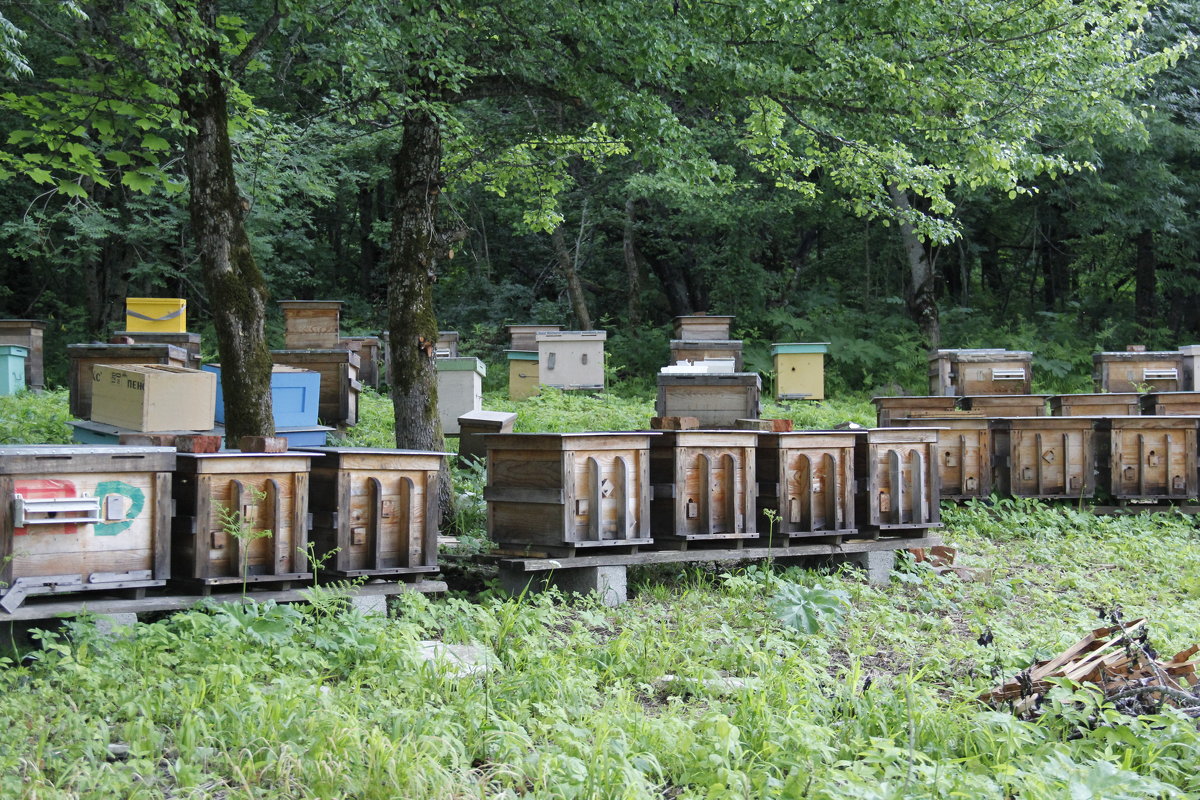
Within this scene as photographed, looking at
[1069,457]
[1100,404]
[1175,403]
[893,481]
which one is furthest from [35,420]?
[1175,403]

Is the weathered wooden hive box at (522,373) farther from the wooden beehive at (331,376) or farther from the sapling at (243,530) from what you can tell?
the sapling at (243,530)

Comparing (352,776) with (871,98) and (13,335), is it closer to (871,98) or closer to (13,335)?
(871,98)

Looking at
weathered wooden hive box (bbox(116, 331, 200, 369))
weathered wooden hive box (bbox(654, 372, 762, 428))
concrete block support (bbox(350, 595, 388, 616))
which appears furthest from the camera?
weathered wooden hive box (bbox(116, 331, 200, 369))

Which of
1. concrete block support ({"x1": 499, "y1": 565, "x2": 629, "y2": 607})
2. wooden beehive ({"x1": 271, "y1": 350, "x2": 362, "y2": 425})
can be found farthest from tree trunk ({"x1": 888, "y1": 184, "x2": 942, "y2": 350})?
concrete block support ({"x1": 499, "y1": 565, "x2": 629, "y2": 607})

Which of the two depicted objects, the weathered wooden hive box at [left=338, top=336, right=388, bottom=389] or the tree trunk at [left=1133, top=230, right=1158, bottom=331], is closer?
the weathered wooden hive box at [left=338, top=336, right=388, bottom=389]

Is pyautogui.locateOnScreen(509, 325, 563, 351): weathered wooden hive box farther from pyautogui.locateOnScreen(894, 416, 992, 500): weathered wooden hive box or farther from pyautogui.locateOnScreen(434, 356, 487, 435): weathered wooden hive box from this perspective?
pyautogui.locateOnScreen(894, 416, 992, 500): weathered wooden hive box

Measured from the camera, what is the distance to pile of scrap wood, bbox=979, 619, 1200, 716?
424 centimetres

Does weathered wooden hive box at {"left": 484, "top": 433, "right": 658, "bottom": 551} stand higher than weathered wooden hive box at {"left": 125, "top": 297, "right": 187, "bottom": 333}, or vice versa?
weathered wooden hive box at {"left": 125, "top": 297, "right": 187, "bottom": 333}

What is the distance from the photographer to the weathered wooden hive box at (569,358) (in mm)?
16969

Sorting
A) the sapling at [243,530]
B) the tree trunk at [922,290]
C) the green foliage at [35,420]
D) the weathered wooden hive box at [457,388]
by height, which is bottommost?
the sapling at [243,530]

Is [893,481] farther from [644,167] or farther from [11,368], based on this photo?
[11,368]

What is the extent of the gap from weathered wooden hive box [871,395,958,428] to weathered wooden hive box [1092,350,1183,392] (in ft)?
10.2

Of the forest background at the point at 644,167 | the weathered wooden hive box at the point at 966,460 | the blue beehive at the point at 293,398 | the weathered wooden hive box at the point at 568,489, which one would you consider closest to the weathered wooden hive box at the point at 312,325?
the forest background at the point at 644,167

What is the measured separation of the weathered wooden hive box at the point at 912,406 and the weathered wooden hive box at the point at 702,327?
5947 millimetres
